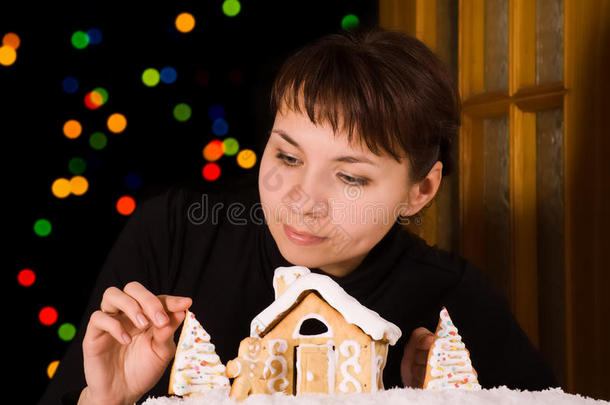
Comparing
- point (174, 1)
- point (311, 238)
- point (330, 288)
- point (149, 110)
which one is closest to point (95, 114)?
point (149, 110)

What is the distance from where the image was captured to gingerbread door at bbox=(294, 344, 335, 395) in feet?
2.27

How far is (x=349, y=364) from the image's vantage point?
27.1 inches

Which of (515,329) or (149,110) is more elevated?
(149,110)

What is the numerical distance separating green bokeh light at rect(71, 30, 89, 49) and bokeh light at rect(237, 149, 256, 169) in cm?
46

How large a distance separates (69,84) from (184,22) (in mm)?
317

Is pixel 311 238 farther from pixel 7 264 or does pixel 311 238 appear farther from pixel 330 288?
pixel 7 264

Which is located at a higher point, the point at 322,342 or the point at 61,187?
the point at 61,187

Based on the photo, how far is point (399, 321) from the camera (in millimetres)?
1163

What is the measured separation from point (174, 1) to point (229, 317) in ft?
2.88

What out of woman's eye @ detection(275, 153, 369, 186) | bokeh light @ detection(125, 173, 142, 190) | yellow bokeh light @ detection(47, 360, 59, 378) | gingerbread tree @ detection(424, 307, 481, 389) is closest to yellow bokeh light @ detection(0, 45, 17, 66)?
bokeh light @ detection(125, 173, 142, 190)

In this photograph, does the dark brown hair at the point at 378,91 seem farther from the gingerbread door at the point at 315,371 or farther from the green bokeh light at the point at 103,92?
the green bokeh light at the point at 103,92

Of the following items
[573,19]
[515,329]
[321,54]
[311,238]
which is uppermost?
[573,19]

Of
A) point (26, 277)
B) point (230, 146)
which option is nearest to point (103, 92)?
point (230, 146)

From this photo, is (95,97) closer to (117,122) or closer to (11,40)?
(117,122)
